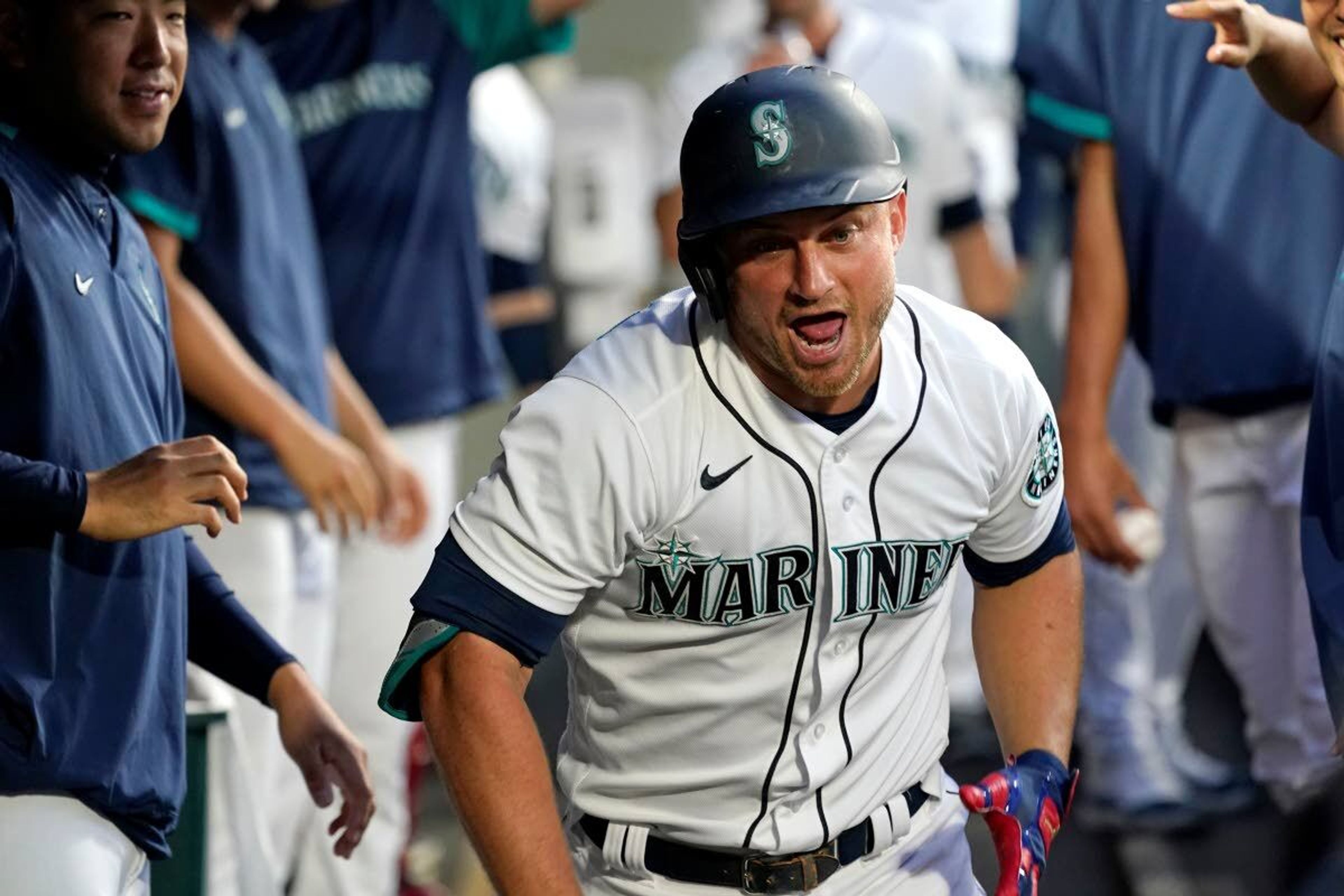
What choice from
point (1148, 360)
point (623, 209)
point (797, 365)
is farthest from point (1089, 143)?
point (623, 209)

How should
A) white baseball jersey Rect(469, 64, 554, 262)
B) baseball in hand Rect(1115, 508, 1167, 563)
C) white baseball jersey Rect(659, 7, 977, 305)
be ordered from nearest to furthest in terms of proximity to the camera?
baseball in hand Rect(1115, 508, 1167, 563), white baseball jersey Rect(659, 7, 977, 305), white baseball jersey Rect(469, 64, 554, 262)

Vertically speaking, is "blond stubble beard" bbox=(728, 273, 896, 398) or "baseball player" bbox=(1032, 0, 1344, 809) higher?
"blond stubble beard" bbox=(728, 273, 896, 398)

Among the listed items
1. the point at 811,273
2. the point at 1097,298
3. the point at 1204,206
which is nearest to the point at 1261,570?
the point at 1097,298

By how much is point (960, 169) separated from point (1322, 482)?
10.1 ft

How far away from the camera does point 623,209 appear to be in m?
8.30

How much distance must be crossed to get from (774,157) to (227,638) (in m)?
1.15

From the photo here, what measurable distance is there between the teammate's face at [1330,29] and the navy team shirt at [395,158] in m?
2.46

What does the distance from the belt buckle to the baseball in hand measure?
7.14 ft

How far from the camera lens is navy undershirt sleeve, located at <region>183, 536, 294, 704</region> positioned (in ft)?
10.9

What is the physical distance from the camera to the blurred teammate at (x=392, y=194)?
206 inches

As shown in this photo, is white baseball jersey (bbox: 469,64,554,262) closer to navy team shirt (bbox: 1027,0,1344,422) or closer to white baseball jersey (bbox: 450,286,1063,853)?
navy team shirt (bbox: 1027,0,1344,422)

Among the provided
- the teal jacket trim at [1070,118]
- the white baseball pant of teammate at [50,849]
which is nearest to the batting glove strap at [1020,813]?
the white baseball pant of teammate at [50,849]

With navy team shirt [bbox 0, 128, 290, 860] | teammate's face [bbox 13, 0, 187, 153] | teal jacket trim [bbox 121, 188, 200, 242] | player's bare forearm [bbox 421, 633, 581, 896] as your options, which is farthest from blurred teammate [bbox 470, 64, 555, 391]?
player's bare forearm [bbox 421, 633, 581, 896]

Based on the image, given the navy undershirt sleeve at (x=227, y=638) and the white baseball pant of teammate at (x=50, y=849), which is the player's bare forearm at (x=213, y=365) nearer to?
the navy undershirt sleeve at (x=227, y=638)
